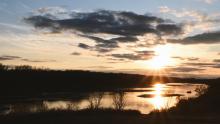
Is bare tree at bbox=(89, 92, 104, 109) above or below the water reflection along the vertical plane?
above

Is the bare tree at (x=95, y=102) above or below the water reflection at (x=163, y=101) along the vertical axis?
above

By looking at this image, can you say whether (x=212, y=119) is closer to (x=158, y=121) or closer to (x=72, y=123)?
(x=158, y=121)

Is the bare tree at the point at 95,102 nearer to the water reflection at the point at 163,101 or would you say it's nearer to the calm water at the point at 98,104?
the calm water at the point at 98,104

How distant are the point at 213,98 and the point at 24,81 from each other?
62096mm

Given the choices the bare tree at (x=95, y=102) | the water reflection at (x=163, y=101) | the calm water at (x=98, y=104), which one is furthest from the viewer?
the water reflection at (x=163, y=101)

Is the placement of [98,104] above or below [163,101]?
above

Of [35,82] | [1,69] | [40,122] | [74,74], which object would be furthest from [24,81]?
[40,122]

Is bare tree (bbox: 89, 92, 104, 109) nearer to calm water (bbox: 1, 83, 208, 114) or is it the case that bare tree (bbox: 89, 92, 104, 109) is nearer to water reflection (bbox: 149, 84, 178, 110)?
calm water (bbox: 1, 83, 208, 114)

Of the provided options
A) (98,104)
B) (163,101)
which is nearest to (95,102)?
(98,104)

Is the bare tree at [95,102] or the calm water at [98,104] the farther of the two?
the calm water at [98,104]

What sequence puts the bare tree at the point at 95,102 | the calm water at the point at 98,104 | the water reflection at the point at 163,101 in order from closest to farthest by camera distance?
the bare tree at the point at 95,102, the calm water at the point at 98,104, the water reflection at the point at 163,101

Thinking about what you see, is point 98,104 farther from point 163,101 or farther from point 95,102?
point 163,101

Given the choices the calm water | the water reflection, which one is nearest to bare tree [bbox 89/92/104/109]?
the calm water

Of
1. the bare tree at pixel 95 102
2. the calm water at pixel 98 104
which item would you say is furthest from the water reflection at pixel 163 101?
the bare tree at pixel 95 102
